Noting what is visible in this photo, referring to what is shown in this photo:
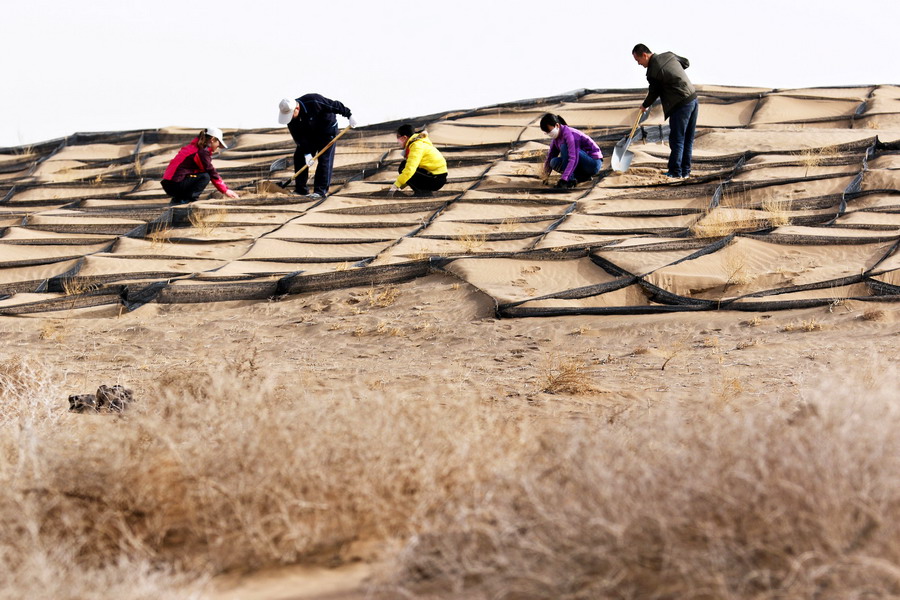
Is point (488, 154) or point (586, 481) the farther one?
point (488, 154)

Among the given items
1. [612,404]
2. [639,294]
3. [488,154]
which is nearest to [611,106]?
[488,154]

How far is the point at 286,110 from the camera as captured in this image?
401 inches

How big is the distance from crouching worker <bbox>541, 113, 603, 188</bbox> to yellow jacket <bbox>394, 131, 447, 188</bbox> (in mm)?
1077

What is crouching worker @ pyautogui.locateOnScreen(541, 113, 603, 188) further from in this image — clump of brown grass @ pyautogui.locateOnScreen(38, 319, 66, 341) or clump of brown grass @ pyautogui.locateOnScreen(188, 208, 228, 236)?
clump of brown grass @ pyautogui.locateOnScreen(38, 319, 66, 341)

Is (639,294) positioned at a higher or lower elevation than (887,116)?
lower

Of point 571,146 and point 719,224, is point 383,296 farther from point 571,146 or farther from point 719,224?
point 571,146

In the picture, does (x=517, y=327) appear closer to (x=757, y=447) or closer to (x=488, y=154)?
(x=757, y=447)

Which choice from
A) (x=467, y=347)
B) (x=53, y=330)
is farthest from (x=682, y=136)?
(x=53, y=330)

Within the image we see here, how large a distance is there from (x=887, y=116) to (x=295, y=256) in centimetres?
754

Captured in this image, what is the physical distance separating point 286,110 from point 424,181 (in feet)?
4.94

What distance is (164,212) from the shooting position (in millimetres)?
10586

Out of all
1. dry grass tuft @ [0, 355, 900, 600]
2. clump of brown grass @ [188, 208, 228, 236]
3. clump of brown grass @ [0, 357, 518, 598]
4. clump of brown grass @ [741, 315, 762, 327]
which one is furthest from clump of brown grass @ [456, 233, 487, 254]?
clump of brown grass @ [0, 357, 518, 598]

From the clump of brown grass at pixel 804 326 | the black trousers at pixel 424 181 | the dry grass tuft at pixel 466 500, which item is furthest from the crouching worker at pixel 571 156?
the dry grass tuft at pixel 466 500

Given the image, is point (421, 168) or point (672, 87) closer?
point (672, 87)
